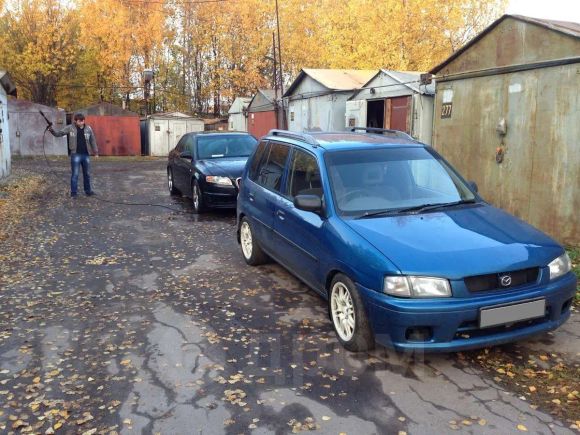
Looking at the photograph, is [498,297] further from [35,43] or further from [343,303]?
[35,43]

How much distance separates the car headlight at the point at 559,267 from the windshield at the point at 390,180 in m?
1.04

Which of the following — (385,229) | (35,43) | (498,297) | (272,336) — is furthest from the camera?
(35,43)

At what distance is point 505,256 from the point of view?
3.61 meters

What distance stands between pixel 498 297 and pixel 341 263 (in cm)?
115

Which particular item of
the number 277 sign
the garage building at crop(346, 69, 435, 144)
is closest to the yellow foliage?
the garage building at crop(346, 69, 435, 144)

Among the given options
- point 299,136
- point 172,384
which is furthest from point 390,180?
point 172,384

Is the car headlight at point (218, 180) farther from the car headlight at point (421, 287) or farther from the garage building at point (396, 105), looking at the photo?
the car headlight at point (421, 287)

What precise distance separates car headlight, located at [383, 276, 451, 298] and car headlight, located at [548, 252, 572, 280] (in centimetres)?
95

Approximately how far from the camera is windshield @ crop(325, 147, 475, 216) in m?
4.49

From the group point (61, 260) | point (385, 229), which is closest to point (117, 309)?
point (61, 260)

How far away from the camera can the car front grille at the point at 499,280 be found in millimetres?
3479

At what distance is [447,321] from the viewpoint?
11.2 feet

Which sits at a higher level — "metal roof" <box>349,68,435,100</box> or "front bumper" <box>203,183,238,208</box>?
"metal roof" <box>349,68,435,100</box>

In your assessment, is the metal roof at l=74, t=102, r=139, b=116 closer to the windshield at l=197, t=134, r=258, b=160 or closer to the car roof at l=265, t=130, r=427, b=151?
the windshield at l=197, t=134, r=258, b=160
